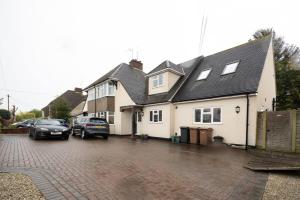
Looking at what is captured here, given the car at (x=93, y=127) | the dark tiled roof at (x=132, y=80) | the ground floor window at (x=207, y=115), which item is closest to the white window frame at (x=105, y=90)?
the dark tiled roof at (x=132, y=80)

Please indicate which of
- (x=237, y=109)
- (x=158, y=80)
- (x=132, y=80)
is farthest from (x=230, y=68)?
(x=132, y=80)

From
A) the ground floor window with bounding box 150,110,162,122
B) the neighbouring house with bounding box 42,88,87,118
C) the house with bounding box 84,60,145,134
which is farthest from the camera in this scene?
the neighbouring house with bounding box 42,88,87,118

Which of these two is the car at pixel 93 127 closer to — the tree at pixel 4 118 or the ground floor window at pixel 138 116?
the ground floor window at pixel 138 116

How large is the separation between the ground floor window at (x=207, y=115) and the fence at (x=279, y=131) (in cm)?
254

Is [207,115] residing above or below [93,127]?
above

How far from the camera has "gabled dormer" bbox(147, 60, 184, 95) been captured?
17.3 metres

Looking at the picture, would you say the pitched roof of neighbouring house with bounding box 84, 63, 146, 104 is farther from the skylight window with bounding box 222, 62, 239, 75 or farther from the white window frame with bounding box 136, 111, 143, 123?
the skylight window with bounding box 222, 62, 239, 75

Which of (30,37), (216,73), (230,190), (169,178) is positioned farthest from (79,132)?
(230,190)

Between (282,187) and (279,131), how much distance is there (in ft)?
18.9

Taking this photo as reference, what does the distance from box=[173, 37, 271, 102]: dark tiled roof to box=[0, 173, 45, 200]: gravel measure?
10.8m

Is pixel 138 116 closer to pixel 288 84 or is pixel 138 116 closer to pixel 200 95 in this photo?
pixel 200 95

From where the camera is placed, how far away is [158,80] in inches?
725

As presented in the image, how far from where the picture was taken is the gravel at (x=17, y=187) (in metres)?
3.82

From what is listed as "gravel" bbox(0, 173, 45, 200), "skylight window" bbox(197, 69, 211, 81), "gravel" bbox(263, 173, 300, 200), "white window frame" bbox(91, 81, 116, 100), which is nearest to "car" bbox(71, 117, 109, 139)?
"white window frame" bbox(91, 81, 116, 100)
